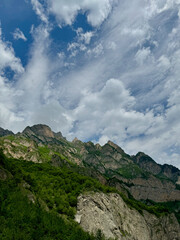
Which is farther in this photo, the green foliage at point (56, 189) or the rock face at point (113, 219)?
the rock face at point (113, 219)

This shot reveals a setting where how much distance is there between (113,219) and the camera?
185ft

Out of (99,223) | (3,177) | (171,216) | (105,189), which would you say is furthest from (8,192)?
(171,216)

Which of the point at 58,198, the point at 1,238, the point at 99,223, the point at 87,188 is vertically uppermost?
the point at 87,188

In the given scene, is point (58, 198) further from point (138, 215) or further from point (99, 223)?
point (138, 215)

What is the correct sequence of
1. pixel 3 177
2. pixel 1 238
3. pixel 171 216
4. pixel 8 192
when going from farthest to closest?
pixel 171 216 → pixel 3 177 → pixel 8 192 → pixel 1 238

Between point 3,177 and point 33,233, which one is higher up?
point 3,177

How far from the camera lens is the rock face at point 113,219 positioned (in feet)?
162

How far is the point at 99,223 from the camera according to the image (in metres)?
50.0

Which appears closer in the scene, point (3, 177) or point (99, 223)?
point (3, 177)

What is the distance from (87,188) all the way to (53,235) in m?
30.4

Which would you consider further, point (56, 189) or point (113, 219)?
point (56, 189)

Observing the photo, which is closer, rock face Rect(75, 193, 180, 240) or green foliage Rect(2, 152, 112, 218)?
green foliage Rect(2, 152, 112, 218)

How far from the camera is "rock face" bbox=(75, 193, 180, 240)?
162ft

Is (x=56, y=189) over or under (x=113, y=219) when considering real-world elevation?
over
